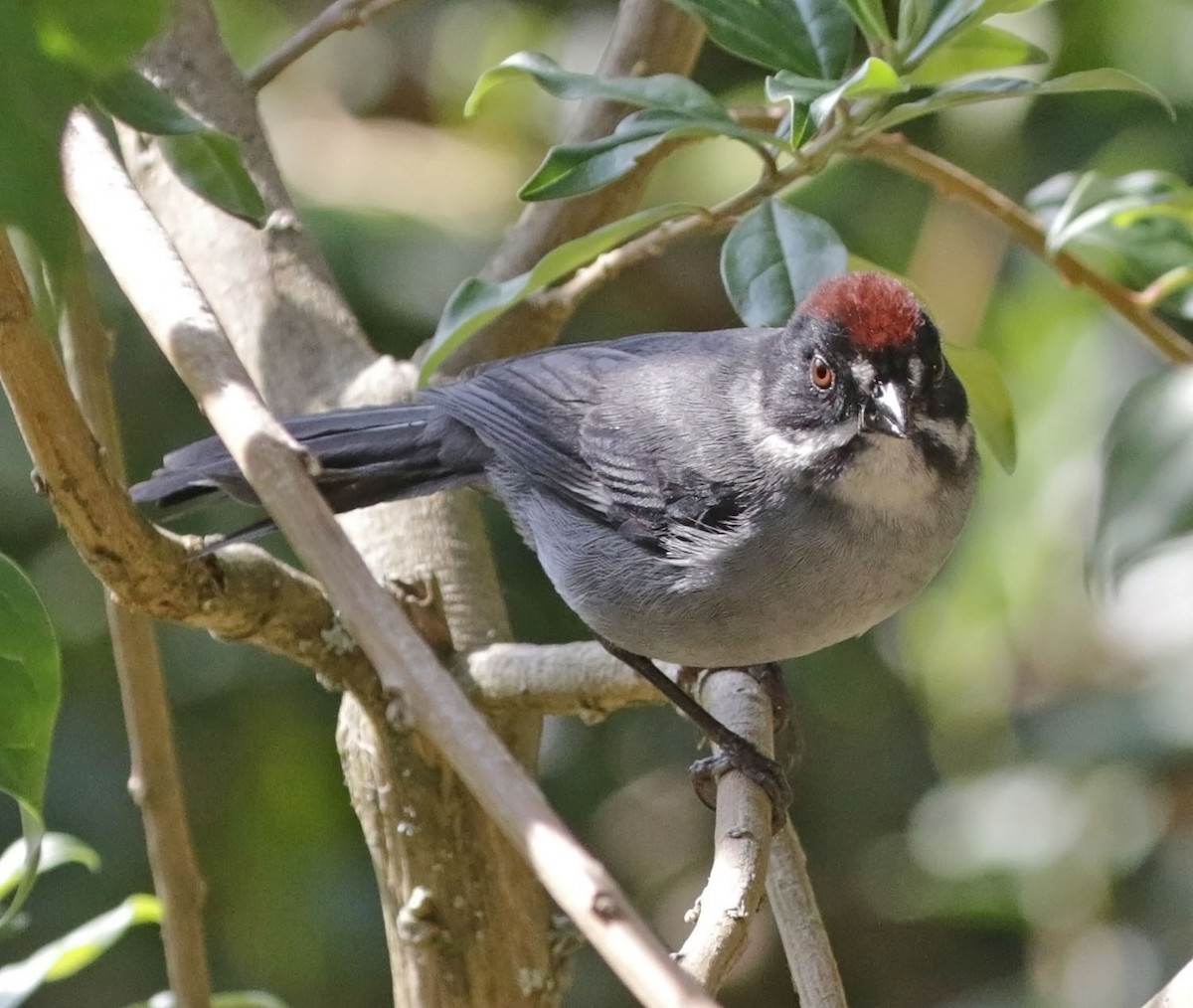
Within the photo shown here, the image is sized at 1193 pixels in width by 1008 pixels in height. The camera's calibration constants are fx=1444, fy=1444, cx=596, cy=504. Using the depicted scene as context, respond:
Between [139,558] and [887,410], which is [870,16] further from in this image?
[139,558]

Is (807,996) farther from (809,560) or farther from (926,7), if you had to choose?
(926,7)

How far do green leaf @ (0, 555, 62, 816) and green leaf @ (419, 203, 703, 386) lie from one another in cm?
74

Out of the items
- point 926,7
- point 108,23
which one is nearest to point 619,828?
point 926,7

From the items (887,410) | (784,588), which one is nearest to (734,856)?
(784,588)

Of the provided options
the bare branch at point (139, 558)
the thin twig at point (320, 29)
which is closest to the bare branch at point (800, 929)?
the bare branch at point (139, 558)

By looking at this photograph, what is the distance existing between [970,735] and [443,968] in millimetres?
2264

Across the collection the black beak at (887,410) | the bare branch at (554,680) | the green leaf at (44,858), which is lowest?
the green leaf at (44,858)

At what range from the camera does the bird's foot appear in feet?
6.34

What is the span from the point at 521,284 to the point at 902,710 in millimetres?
2668

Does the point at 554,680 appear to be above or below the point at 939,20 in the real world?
below

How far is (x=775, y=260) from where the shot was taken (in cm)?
185

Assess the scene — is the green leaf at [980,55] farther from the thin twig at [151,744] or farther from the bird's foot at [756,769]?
the thin twig at [151,744]

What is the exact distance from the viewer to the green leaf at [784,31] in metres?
1.73

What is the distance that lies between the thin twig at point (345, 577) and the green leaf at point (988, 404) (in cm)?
122
